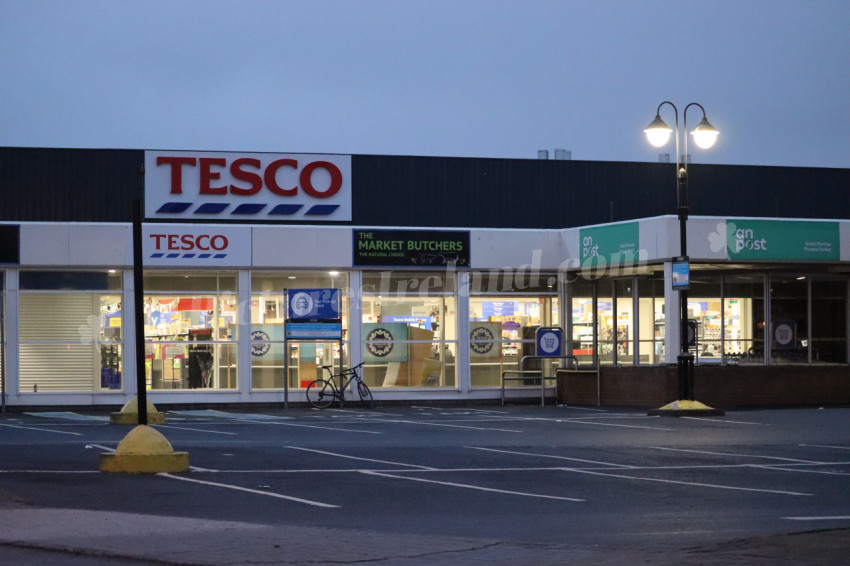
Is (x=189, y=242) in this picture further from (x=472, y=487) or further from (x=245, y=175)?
(x=472, y=487)

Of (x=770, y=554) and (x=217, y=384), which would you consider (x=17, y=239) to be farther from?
(x=770, y=554)

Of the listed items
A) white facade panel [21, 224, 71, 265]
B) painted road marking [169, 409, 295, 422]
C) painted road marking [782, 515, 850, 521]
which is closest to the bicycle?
painted road marking [169, 409, 295, 422]

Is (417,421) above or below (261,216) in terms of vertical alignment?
below

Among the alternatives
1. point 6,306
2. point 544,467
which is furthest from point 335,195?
point 544,467

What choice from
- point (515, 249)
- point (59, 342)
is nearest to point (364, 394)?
point (515, 249)

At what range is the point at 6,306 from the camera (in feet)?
100

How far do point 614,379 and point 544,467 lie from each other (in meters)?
14.6

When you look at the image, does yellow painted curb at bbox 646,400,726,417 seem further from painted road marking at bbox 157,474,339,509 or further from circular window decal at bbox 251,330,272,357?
painted road marking at bbox 157,474,339,509

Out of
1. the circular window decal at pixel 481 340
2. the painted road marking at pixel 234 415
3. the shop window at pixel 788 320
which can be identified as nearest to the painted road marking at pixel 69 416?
the painted road marking at pixel 234 415

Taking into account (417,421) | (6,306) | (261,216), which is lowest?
(417,421)

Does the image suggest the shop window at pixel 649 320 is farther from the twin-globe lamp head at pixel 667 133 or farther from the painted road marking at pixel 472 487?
the painted road marking at pixel 472 487

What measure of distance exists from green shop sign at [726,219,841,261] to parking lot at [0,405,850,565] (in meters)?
6.06

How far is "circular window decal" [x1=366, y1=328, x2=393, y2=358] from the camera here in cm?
3234

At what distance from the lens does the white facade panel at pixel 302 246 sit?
3150 cm
